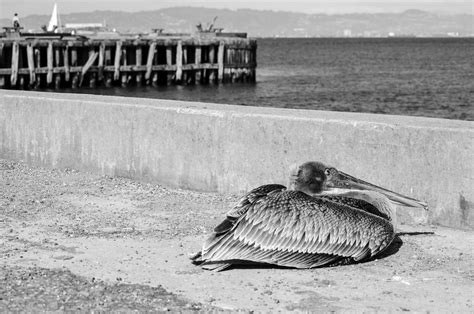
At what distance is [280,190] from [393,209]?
0.86 metres

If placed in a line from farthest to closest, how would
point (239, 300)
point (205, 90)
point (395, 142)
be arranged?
point (205, 90), point (395, 142), point (239, 300)

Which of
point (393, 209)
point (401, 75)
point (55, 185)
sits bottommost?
point (401, 75)

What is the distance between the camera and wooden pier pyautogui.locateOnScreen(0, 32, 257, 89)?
132 ft

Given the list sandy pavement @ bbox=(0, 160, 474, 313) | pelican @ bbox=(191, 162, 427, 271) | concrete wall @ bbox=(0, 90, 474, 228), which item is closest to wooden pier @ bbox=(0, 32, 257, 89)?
concrete wall @ bbox=(0, 90, 474, 228)

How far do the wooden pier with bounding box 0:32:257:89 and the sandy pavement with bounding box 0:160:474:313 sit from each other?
1286 inches

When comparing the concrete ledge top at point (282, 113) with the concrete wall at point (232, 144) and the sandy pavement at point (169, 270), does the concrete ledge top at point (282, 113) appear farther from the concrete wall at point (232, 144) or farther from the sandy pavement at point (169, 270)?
the sandy pavement at point (169, 270)

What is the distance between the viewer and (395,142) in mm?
7184

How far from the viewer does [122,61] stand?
155 feet

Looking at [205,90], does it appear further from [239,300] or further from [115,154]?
[239,300]

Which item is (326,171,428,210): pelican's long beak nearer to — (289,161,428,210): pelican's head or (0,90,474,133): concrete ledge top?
(289,161,428,210): pelican's head

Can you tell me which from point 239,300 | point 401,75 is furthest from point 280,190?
point 401,75

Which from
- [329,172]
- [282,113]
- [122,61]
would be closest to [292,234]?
[329,172]

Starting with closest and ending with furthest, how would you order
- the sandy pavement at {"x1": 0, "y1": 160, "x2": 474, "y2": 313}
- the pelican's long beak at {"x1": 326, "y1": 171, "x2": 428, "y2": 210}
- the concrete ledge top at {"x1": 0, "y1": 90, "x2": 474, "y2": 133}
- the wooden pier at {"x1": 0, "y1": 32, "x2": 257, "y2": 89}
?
the sandy pavement at {"x1": 0, "y1": 160, "x2": 474, "y2": 313} < the pelican's long beak at {"x1": 326, "y1": 171, "x2": 428, "y2": 210} < the concrete ledge top at {"x1": 0, "y1": 90, "x2": 474, "y2": 133} < the wooden pier at {"x1": 0, "y1": 32, "x2": 257, "y2": 89}

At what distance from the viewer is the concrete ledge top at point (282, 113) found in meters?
7.18
